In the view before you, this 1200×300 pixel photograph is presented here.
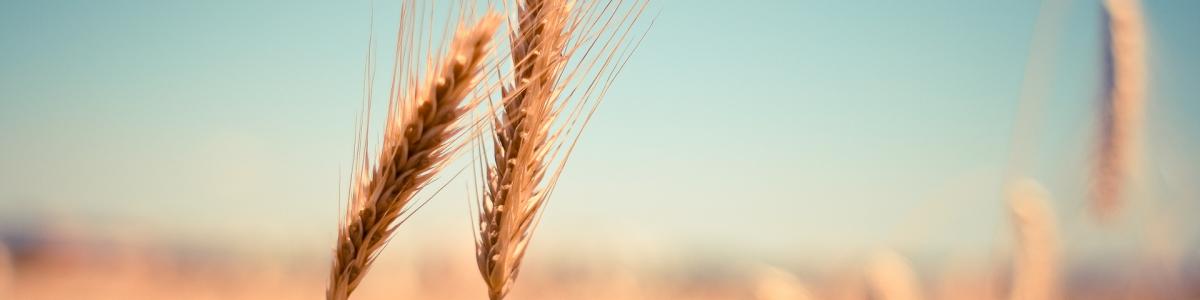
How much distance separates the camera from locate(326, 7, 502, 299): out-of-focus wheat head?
93cm

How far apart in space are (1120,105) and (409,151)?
1.87 meters

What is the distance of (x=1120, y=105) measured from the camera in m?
2.15

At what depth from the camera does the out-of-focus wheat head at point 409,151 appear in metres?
0.93

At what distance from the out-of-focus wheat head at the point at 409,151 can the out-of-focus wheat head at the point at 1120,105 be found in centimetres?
179

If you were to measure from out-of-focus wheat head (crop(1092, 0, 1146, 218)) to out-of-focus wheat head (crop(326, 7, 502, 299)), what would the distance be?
179 cm

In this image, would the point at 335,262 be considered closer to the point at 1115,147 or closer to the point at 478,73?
the point at 478,73

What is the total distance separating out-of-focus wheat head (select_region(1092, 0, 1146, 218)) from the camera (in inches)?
84.3

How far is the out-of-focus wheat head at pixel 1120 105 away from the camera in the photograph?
7.02 feet

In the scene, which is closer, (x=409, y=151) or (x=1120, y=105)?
(x=409, y=151)

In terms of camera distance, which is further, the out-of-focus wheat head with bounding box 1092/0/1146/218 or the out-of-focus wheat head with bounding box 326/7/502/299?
the out-of-focus wheat head with bounding box 1092/0/1146/218

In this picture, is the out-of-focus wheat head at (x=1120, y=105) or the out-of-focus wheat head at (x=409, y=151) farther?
the out-of-focus wheat head at (x=1120, y=105)

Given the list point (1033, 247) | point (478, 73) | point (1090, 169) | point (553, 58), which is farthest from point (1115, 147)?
point (478, 73)

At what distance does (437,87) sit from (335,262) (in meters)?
0.22

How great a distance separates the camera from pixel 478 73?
0.96m
